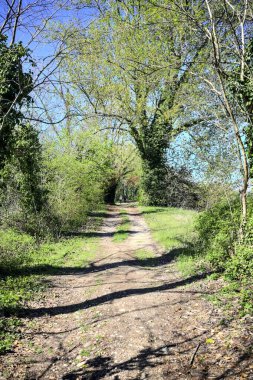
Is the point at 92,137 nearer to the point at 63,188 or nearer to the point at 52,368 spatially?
the point at 63,188

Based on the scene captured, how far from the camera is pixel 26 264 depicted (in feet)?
35.2

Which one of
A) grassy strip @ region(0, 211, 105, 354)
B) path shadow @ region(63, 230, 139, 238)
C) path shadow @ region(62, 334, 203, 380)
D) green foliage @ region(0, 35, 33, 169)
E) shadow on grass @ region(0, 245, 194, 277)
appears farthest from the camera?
path shadow @ region(63, 230, 139, 238)

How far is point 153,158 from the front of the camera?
28312 mm

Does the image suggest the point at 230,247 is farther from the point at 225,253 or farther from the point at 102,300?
the point at 102,300

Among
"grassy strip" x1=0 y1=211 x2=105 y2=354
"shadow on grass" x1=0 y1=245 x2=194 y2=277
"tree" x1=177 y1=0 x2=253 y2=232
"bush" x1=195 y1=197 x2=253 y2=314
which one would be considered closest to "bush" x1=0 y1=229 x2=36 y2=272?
"grassy strip" x1=0 y1=211 x2=105 y2=354

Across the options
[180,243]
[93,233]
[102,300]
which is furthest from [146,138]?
[102,300]

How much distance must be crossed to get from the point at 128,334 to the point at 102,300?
1957 mm

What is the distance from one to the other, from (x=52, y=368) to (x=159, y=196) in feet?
81.6

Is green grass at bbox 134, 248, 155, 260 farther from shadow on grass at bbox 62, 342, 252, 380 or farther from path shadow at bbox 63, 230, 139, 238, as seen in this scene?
shadow on grass at bbox 62, 342, 252, 380

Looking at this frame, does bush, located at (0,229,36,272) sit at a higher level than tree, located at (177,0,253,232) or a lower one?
lower

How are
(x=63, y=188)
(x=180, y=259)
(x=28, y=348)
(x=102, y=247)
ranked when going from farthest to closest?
1. (x=63, y=188)
2. (x=102, y=247)
3. (x=180, y=259)
4. (x=28, y=348)

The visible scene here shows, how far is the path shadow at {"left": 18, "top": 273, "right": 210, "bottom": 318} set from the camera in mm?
6992

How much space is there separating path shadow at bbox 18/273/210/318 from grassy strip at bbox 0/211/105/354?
36cm

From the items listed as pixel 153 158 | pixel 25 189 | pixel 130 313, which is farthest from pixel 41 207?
pixel 153 158
